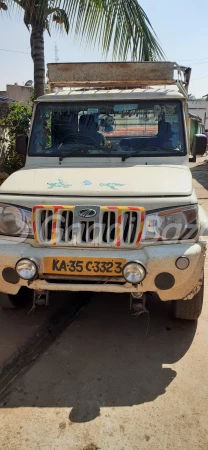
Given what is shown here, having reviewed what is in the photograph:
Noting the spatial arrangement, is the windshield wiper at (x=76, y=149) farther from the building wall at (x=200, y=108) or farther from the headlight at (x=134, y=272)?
the building wall at (x=200, y=108)

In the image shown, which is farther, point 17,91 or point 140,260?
point 17,91

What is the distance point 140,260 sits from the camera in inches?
117

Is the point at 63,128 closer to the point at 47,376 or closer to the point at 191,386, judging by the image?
the point at 47,376

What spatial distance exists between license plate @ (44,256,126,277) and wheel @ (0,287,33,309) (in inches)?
36.6

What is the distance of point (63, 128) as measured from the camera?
4.20 metres

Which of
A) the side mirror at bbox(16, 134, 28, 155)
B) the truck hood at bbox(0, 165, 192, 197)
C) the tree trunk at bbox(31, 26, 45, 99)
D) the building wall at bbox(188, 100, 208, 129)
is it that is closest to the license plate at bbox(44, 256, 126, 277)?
the truck hood at bbox(0, 165, 192, 197)

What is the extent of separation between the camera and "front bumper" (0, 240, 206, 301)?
3002mm

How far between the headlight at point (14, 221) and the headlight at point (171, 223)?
910 millimetres

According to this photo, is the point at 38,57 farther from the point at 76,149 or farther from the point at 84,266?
the point at 84,266

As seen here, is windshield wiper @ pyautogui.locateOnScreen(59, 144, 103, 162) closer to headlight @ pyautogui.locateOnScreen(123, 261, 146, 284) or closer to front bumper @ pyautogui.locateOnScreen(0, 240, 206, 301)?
front bumper @ pyautogui.locateOnScreen(0, 240, 206, 301)

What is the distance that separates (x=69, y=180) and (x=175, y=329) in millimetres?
1658

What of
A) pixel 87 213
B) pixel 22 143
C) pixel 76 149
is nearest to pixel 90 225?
pixel 87 213

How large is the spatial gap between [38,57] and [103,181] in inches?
220

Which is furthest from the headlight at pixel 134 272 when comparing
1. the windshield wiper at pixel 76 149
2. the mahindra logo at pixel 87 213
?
the windshield wiper at pixel 76 149
